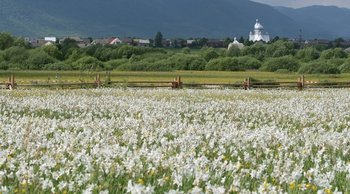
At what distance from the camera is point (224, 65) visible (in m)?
115

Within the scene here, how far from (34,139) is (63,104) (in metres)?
12.9

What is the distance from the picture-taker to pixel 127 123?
15.9m

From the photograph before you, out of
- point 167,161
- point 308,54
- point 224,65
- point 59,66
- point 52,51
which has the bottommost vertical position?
point 167,161

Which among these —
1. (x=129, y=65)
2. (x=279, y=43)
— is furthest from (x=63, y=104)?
(x=279, y=43)

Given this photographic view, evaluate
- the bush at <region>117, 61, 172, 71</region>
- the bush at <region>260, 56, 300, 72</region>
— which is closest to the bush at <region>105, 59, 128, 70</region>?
the bush at <region>117, 61, 172, 71</region>

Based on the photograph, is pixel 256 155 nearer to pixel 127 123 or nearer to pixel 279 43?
pixel 127 123

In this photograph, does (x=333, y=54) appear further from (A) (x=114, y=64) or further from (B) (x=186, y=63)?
(A) (x=114, y=64)

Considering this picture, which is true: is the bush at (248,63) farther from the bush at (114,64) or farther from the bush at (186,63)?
the bush at (114,64)

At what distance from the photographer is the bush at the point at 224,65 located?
4540 inches

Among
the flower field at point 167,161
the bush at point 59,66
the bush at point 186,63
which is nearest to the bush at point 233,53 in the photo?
the bush at point 186,63

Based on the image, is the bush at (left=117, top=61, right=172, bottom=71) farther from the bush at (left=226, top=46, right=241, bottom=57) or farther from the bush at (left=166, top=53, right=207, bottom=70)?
the bush at (left=226, top=46, right=241, bottom=57)

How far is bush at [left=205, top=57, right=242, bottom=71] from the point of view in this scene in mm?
115312

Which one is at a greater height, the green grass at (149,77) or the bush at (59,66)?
the bush at (59,66)

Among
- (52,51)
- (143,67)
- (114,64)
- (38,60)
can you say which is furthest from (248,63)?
(52,51)
